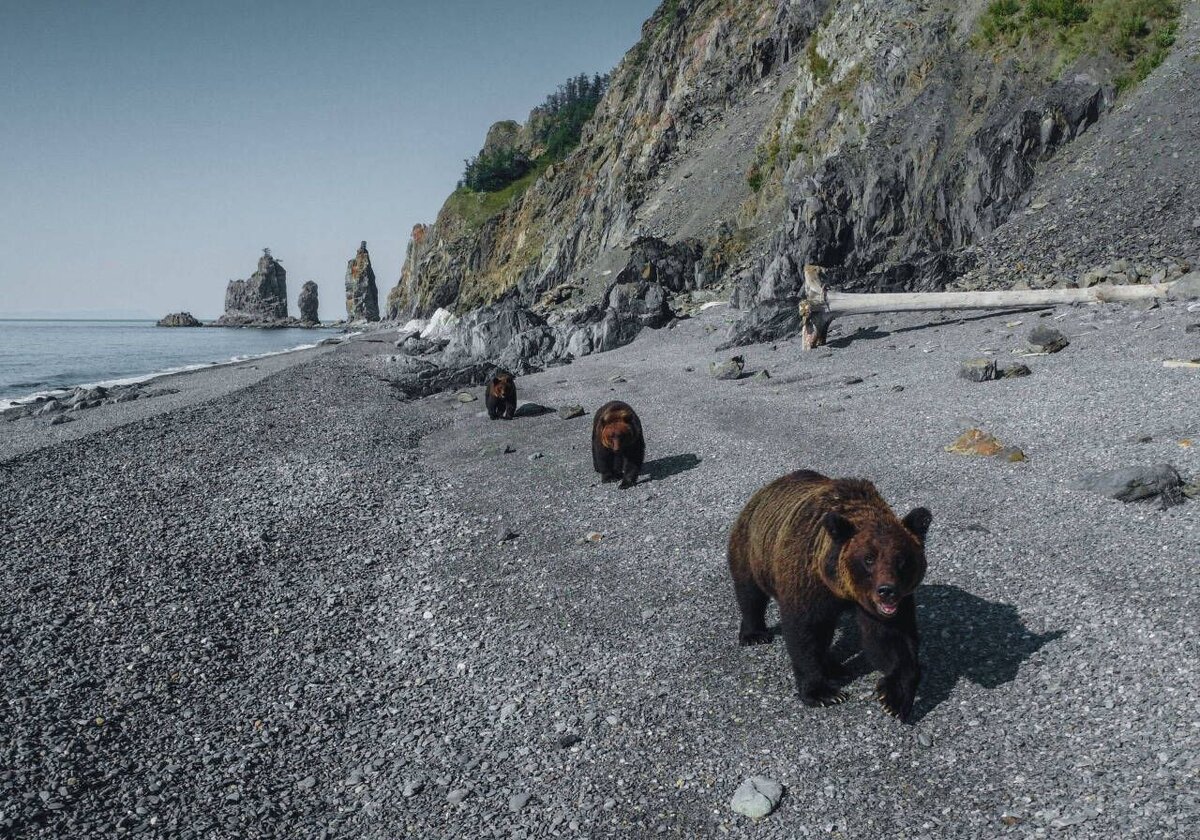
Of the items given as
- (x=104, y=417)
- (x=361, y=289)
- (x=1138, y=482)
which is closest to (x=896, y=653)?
(x=1138, y=482)

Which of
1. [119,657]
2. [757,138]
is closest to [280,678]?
[119,657]

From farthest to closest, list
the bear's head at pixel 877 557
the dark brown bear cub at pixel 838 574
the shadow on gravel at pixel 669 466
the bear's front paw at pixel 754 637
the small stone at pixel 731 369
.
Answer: the small stone at pixel 731 369
the shadow on gravel at pixel 669 466
the bear's front paw at pixel 754 637
the dark brown bear cub at pixel 838 574
the bear's head at pixel 877 557

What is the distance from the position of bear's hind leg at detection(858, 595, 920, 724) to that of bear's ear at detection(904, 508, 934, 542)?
1.68ft

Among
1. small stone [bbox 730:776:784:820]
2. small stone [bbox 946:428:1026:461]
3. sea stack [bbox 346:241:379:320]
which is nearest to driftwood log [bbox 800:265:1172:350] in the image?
small stone [bbox 946:428:1026:461]

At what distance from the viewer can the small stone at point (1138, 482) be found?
28.4 feet

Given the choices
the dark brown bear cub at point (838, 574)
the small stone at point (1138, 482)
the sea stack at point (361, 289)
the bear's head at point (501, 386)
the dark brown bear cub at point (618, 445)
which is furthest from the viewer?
the sea stack at point (361, 289)

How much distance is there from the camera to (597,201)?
69625 millimetres

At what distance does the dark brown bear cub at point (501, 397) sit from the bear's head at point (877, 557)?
50.9ft

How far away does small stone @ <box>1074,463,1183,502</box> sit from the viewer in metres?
8.66

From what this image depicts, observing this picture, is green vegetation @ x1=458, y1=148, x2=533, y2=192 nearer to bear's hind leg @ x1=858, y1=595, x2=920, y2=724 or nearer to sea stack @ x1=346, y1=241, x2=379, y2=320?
sea stack @ x1=346, y1=241, x2=379, y2=320

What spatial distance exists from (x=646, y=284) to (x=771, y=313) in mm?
13492

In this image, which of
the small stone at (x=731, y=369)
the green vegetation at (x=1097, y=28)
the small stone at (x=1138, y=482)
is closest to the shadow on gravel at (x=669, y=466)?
the small stone at (x=1138, y=482)

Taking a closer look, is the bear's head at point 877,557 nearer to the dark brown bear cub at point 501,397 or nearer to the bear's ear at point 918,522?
the bear's ear at point 918,522

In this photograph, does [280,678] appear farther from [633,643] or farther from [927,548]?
[927,548]
